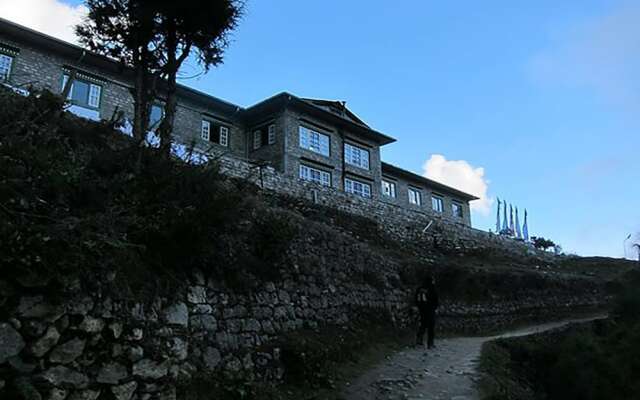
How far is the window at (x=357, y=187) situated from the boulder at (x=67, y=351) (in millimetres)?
28881

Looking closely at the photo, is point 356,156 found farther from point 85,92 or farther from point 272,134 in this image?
point 85,92

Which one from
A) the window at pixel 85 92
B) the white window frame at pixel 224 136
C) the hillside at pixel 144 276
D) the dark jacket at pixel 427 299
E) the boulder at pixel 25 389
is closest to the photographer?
the boulder at pixel 25 389

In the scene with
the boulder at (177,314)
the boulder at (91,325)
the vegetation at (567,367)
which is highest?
the boulder at (177,314)

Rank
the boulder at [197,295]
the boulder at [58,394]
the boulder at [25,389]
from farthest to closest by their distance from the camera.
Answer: the boulder at [197,295] < the boulder at [58,394] < the boulder at [25,389]

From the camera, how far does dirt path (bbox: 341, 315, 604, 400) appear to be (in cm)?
898

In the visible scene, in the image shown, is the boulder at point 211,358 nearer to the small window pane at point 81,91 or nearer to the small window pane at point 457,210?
the small window pane at point 81,91

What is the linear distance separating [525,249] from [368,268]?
22.4 meters

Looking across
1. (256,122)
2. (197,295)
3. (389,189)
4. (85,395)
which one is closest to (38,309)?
(85,395)

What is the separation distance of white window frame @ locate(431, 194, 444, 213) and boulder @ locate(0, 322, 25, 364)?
40.9 meters

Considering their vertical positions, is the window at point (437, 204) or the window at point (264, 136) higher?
the window at point (264, 136)

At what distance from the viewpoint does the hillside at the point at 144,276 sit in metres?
5.29

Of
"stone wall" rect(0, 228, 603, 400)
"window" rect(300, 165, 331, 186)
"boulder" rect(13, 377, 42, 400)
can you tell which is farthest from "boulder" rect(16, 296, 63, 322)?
"window" rect(300, 165, 331, 186)

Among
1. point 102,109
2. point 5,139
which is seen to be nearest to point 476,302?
point 5,139

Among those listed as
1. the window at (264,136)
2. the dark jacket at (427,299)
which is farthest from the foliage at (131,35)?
the window at (264,136)
